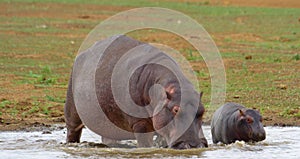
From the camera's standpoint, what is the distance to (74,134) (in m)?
9.53

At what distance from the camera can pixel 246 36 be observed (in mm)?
23125

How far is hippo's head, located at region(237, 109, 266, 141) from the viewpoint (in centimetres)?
929

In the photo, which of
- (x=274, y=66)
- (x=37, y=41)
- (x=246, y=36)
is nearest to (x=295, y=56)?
(x=274, y=66)

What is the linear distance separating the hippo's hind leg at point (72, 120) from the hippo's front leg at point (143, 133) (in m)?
1.39

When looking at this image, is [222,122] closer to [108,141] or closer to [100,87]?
[108,141]

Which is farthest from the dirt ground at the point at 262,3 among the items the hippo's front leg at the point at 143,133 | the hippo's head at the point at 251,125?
the hippo's front leg at the point at 143,133

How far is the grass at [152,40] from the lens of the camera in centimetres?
1288

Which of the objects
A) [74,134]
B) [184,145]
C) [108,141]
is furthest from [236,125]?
[184,145]

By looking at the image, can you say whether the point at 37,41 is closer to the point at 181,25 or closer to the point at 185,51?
the point at 185,51

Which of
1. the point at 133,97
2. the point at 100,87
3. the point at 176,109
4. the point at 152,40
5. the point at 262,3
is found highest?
the point at 262,3

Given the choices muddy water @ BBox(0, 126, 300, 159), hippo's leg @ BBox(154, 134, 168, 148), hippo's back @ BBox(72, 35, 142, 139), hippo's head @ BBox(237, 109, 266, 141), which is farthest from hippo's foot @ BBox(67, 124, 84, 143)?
hippo's head @ BBox(237, 109, 266, 141)

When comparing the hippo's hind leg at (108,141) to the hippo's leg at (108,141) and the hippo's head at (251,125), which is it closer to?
the hippo's leg at (108,141)

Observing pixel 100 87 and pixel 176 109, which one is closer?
pixel 176 109

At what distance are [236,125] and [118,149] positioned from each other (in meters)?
1.55
